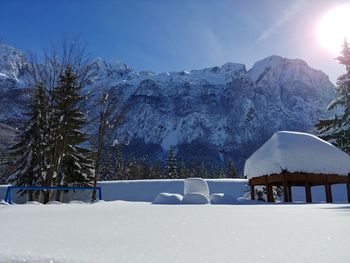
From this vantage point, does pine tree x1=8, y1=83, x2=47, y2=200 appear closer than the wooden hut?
No

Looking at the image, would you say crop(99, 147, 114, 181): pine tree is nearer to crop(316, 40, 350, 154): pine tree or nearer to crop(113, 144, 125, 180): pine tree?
crop(113, 144, 125, 180): pine tree

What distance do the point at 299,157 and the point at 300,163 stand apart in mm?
292

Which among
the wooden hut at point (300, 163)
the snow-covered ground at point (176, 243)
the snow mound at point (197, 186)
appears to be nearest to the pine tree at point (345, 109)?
the wooden hut at point (300, 163)

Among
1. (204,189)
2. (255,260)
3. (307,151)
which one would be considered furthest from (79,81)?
(255,260)

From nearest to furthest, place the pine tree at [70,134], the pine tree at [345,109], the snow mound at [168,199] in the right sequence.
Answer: the snow mound at [168,199], the pine tree at [70,134], the pine tree at [345,109]

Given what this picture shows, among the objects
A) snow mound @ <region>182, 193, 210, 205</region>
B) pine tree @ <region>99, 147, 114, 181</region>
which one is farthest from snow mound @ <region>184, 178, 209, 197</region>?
pine tree @ <region>99, 147, 114, 181</region>

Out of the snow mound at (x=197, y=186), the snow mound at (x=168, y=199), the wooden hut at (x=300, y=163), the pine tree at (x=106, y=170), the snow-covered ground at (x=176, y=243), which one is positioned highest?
the pine tree at (x=106, y=170)

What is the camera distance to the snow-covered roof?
687 inches

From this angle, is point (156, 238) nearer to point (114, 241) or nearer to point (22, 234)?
point (114, 241)

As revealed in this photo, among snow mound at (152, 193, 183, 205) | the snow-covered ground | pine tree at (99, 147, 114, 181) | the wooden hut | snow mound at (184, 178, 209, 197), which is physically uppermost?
pine tree at (99, 147, 114, 181)

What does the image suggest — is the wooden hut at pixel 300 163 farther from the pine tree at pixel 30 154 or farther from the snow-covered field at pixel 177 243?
the snow-covered field at pixel 177 243

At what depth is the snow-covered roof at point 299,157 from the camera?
687 inches

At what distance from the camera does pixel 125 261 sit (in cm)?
220

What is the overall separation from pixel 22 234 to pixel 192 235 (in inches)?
56.9
